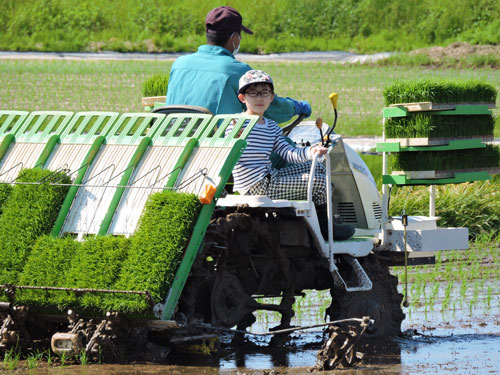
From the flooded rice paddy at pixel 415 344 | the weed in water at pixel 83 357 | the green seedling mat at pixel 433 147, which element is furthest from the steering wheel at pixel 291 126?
the weed in water at pixel 83 357

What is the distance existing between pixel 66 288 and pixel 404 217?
2.77 m

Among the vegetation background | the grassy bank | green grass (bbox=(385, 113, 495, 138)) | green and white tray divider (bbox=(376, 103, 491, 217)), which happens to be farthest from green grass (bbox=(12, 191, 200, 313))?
the vegetation background

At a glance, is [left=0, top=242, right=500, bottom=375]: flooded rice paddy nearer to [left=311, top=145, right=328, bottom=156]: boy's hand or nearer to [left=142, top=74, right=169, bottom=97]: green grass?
[left=311, top=145, right=328, bottom=156]: boy's hand

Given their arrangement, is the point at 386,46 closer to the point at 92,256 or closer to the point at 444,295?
the point at 444,295

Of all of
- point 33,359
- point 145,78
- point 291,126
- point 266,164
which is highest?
point 145,78

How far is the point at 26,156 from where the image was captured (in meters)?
8.99

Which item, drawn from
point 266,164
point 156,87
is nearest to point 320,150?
point 266,164

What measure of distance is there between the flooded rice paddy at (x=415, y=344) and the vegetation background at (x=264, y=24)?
34.6 metres

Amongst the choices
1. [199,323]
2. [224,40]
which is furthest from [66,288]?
[224,40]

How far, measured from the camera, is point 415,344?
945 cm

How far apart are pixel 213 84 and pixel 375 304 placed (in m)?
2.13

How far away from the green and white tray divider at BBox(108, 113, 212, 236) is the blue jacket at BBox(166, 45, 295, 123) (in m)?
0.57

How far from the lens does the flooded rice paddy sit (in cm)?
815

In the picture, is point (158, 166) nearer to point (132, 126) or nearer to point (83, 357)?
point (132, 126)
